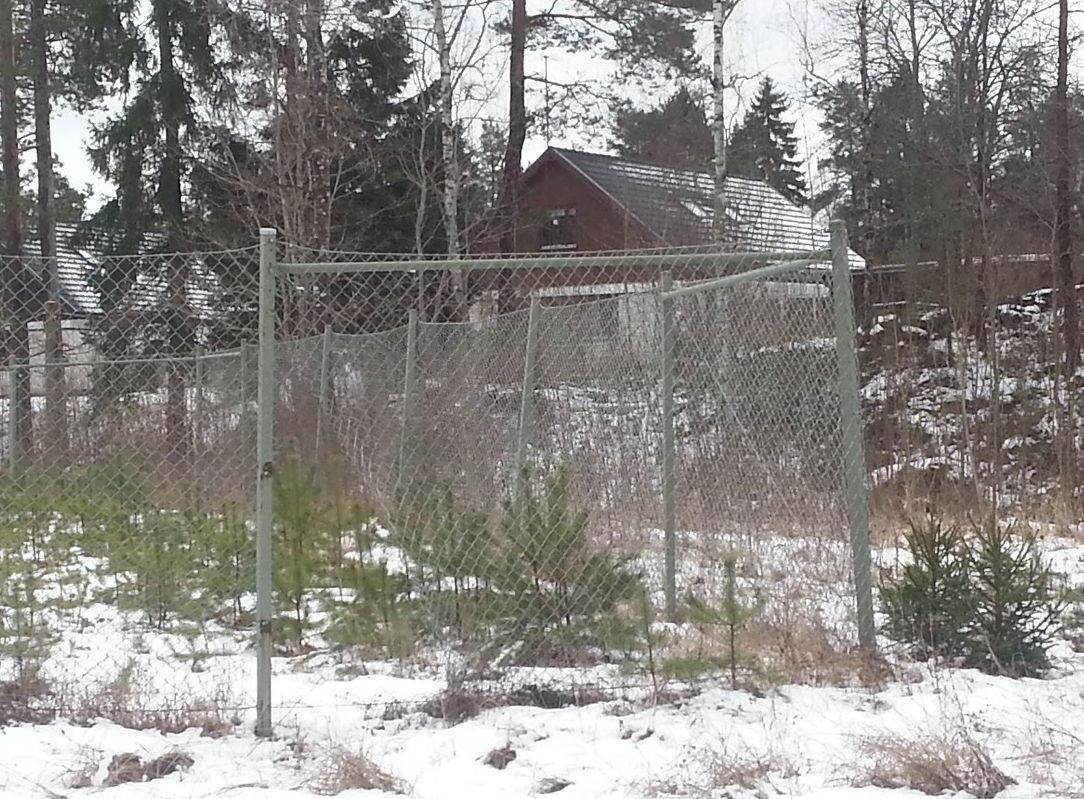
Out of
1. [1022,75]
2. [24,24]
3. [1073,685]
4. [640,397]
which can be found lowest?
[1073,685]

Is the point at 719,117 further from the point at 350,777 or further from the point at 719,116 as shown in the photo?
the point at 350,777

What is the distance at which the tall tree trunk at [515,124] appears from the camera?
63.2 feet

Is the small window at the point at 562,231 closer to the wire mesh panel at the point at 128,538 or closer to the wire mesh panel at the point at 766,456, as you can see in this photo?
the wire mesh panel at the point at 128,538

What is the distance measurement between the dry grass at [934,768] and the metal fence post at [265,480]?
2.01 metres

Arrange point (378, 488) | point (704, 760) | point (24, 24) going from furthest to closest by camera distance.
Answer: point (24, 24), point (378, 488), point (704, 760)

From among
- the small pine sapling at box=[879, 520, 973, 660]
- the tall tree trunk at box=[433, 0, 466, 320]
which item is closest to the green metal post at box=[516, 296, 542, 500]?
the small pine sapling at box=[879, 520, 973, 660]

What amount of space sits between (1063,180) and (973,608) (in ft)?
37.5

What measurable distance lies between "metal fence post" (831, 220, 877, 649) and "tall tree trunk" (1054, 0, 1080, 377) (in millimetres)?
9819

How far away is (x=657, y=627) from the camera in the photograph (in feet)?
15.5

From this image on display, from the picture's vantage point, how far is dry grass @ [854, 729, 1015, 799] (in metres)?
3.22

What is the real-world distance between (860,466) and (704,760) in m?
1.68

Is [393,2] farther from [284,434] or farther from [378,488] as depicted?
[378,488]

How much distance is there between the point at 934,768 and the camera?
3271 millimetres

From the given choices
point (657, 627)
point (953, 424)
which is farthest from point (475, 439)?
point (953, 424)
